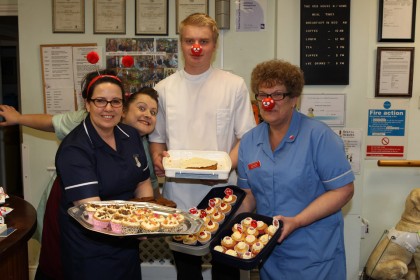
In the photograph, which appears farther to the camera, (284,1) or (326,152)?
(284,1)

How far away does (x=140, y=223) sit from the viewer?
1.56m

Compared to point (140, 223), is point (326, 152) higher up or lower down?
higher up

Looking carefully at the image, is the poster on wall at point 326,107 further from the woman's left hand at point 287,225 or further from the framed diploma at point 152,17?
the woman's left hand at point 287,225

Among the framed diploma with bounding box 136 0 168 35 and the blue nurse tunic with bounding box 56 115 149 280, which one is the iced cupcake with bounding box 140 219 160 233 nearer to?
the blue nurse tunic with bounding box 56 115 149 280

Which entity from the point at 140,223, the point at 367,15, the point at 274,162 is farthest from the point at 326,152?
the point at 367,15

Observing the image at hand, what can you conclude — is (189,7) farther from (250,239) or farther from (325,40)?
(250,239)

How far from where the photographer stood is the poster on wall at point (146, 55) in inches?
113

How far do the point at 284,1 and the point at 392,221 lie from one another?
183cm

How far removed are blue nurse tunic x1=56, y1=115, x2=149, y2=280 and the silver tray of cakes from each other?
6 centimetres

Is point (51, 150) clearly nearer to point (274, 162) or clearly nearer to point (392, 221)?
point (274, 162)

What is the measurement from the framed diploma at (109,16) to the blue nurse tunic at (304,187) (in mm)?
1673

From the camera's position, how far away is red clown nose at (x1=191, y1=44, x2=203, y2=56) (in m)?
2.02

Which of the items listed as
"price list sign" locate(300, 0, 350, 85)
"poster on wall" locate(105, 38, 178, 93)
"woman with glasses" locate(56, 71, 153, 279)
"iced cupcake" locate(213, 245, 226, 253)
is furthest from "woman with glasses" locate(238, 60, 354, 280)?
"poster on wall" locate(105, 38, 178, 93)

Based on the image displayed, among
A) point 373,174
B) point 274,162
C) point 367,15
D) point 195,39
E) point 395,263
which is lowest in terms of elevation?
point 395,263
